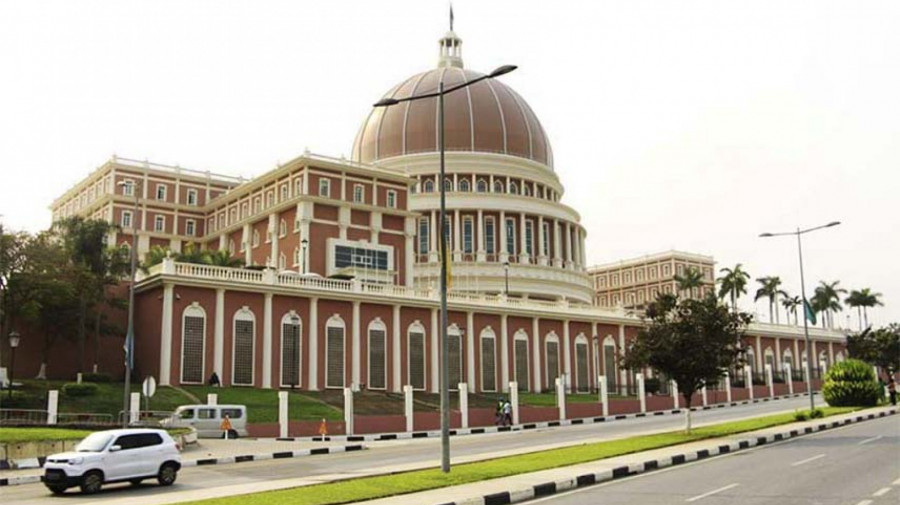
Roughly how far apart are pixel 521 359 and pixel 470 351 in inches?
193

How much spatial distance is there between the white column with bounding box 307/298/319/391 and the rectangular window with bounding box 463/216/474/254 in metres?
36.4

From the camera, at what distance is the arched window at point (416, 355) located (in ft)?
192

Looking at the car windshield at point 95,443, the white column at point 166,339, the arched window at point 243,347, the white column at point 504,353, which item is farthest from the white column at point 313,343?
the car windshield at point 95,443

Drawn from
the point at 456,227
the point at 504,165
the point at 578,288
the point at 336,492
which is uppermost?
the point at 504,165

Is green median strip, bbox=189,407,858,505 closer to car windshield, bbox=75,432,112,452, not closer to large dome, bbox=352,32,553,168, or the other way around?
car windshield, bbox=75,432,112,452

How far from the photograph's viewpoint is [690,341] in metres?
33.5

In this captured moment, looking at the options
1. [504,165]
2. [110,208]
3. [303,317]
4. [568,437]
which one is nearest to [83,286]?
[303,317]

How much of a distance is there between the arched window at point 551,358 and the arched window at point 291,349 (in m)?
20.2

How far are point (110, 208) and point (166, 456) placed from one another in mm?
64817

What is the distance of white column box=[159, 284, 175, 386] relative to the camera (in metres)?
48.5

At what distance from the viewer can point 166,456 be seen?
22.8 metres

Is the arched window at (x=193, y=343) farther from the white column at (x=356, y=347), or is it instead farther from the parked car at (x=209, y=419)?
the parked car at (x=209, y=419)

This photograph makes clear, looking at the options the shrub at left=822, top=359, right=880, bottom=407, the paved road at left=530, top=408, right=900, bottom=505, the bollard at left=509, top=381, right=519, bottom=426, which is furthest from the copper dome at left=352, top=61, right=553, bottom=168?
the paved road at left=530, top=408, right=900, bottom=505

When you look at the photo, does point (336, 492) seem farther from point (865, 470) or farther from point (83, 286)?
point (83, 286)
